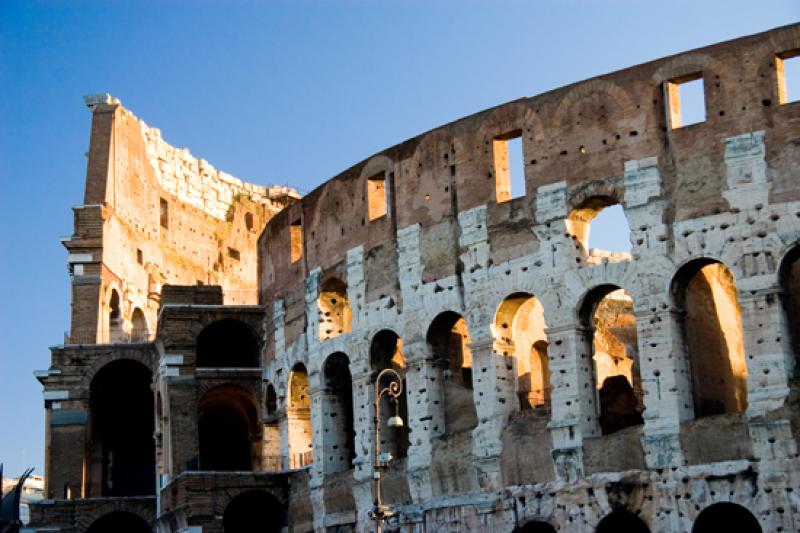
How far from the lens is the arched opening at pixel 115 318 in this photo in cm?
3894

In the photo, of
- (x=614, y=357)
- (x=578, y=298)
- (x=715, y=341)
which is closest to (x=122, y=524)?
(x=614, y=357)

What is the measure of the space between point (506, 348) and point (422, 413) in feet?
7.14

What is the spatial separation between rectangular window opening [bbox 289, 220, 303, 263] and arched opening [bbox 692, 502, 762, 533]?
12169 millimetres

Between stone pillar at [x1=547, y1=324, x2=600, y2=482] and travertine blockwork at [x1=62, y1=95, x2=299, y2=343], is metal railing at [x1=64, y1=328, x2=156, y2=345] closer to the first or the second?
travertine blockwork at [x1=62, y1=95, x2=299, y2=343]

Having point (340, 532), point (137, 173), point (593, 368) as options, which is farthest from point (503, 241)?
point (137, 173)

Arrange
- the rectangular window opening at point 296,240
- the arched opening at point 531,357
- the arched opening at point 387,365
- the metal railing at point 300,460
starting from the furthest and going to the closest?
the rectangular window opening at point 296,240
the metal railing at point 300,460
the arched opening at point 531,357
the arched opening at point 387,365

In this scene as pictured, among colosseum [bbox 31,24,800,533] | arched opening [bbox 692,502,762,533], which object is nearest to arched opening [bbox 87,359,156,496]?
colosseum [bbox 31,24,800,533]

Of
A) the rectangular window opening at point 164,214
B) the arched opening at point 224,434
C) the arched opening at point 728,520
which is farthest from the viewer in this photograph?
the rectangular window opening at point 164,214

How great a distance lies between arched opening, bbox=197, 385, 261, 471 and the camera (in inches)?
1398

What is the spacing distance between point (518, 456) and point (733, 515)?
3727 millimetres

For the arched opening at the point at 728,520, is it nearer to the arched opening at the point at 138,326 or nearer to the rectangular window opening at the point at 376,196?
the rectangular window opening at the point at 376,196

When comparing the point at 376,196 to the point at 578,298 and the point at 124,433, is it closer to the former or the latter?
the point at 578,298

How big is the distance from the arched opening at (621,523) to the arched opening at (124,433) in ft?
56.2

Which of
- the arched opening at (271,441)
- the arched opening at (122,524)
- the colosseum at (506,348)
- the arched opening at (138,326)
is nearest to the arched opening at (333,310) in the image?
the colosseum at (506,348)
